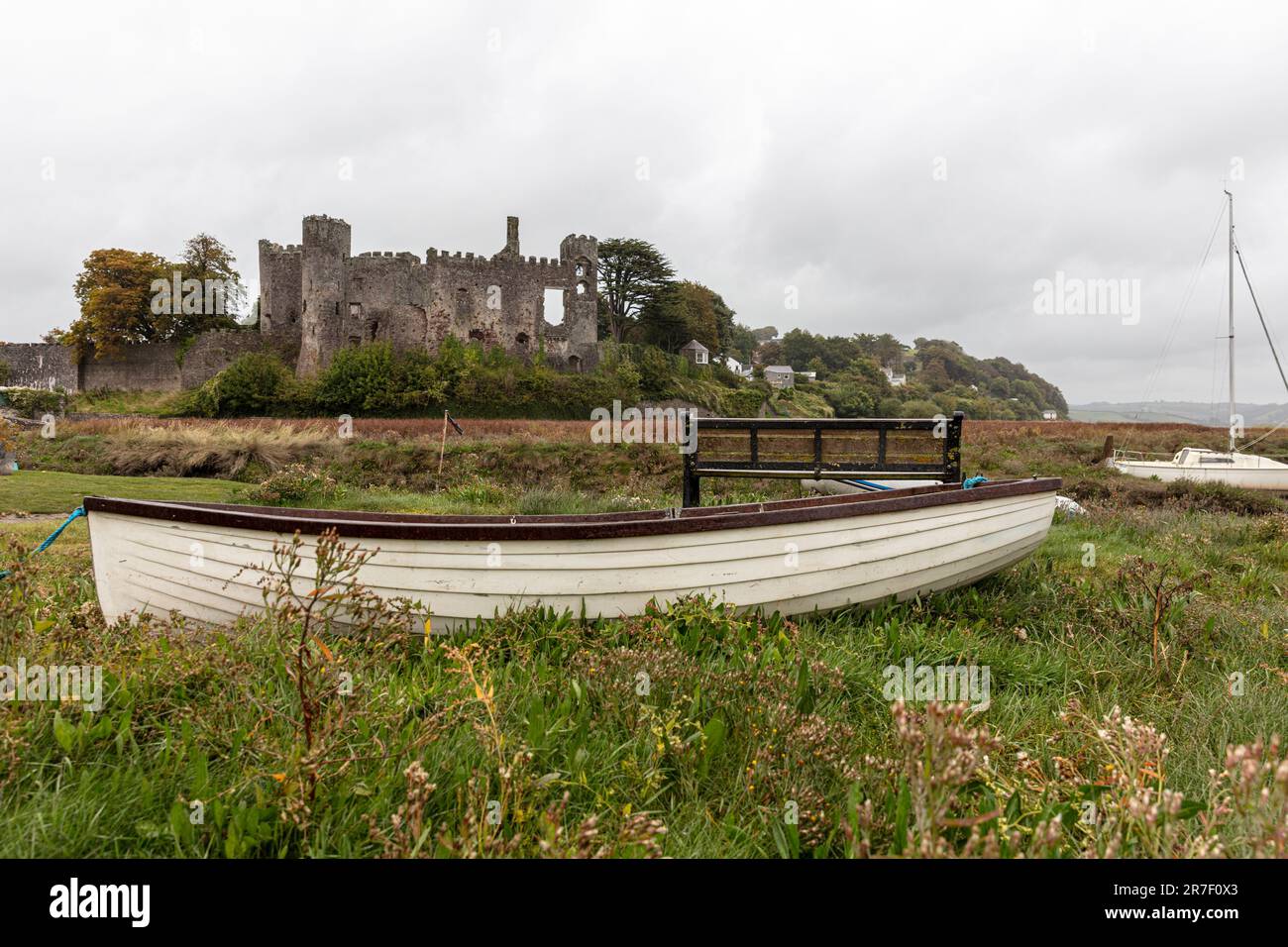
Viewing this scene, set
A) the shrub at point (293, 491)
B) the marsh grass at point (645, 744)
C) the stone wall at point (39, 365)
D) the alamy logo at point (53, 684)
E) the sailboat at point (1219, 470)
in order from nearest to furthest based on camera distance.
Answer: the marsh grass at point (645, 744)
the alamy logo at point (53, 684)
the shrub at point (293, 491)
the sailboat at point (1219, 470)
the stone wall at point (39, 365)

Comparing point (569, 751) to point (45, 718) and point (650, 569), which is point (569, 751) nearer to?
point (650, 569)

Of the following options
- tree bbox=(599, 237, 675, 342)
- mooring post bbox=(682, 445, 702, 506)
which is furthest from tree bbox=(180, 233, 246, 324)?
mooring post bbox=(682, 445, 702, 506)

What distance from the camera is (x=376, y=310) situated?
3859cm

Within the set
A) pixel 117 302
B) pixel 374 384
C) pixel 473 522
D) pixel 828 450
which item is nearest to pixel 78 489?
pixel 473 522

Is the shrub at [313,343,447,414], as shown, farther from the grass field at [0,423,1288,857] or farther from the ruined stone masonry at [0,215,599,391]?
the grass field at [0,423,1288,857]

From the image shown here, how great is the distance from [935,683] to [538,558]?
256 centimetres

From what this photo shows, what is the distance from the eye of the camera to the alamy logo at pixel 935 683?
3.77m

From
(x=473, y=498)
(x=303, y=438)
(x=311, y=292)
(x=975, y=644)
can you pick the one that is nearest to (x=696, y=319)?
(x=311, y=292)

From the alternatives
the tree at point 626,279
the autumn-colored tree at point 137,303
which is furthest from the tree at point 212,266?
the tree at point 626,279

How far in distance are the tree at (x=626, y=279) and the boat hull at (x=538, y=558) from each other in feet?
156

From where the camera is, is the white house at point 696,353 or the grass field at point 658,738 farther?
the white house at point 696,353

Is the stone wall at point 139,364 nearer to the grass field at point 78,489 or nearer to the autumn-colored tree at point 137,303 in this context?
the autumn-colored tree at point 137,303

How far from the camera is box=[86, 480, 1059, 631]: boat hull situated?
13.6 ft
